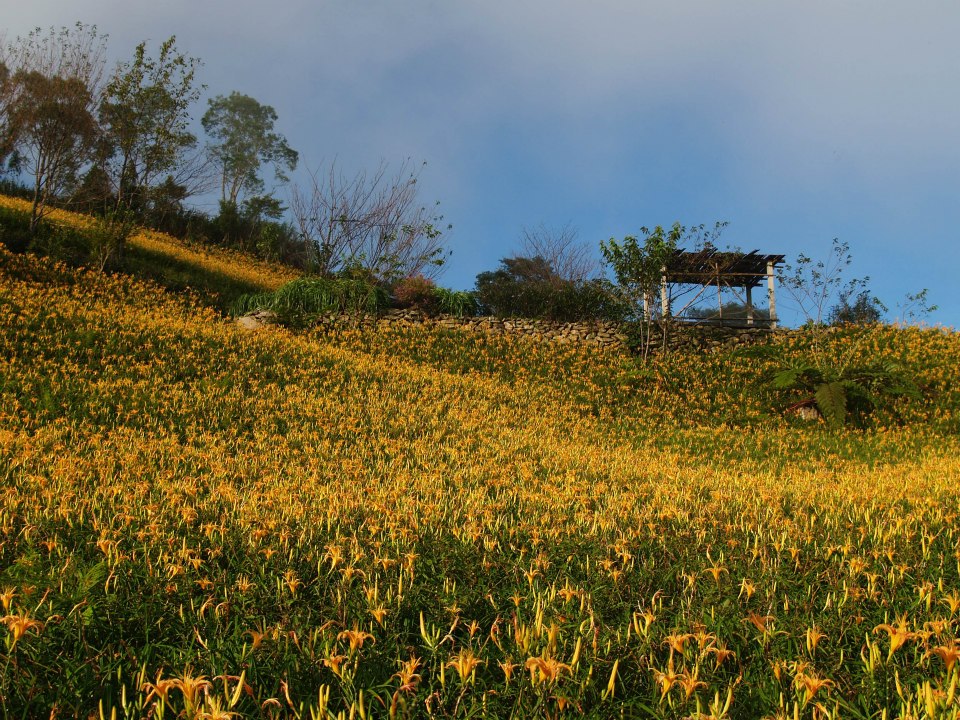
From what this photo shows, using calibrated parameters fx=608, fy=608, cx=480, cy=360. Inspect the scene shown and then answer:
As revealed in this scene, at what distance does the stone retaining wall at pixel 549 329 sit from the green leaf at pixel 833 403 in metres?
6.58

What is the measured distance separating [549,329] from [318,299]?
24.9ft

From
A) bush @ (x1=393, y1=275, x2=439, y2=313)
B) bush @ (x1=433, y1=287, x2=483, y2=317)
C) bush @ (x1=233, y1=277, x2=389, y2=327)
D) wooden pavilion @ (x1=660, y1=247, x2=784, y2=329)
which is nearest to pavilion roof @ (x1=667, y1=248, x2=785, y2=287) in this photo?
wooden pavilion @ (x1=660, y1=247, x2=784, y2=329)

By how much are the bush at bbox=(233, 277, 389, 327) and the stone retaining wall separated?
0.43 meters

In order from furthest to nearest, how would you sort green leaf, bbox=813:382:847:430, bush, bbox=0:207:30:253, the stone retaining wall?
the stone retaining wall
bush, bbox=0:207:30:253
green leaf, bbox=813:382:847:430

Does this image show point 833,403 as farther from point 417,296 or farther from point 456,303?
point 417,296

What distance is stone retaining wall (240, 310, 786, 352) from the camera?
1916 centimetres

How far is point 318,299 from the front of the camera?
19594 mm

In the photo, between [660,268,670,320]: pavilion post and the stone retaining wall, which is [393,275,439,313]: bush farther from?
[660,268,670,320]: pavilion post

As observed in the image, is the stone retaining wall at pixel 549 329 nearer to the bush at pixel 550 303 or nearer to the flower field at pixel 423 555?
the bush at pixel 550 303

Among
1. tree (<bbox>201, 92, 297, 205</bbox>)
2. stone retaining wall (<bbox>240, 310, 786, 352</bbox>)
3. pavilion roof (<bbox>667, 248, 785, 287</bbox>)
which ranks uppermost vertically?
tree (<bbox>201, 92, 297, 205</bbox>)

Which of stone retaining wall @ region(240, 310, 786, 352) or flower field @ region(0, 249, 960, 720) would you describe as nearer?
flower field @ region(0, 249, 960, 720)

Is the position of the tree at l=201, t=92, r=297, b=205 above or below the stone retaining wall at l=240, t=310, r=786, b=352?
above

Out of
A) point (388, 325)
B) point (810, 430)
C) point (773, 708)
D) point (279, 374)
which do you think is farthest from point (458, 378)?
point (773, 708)

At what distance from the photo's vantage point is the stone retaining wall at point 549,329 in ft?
62.8
